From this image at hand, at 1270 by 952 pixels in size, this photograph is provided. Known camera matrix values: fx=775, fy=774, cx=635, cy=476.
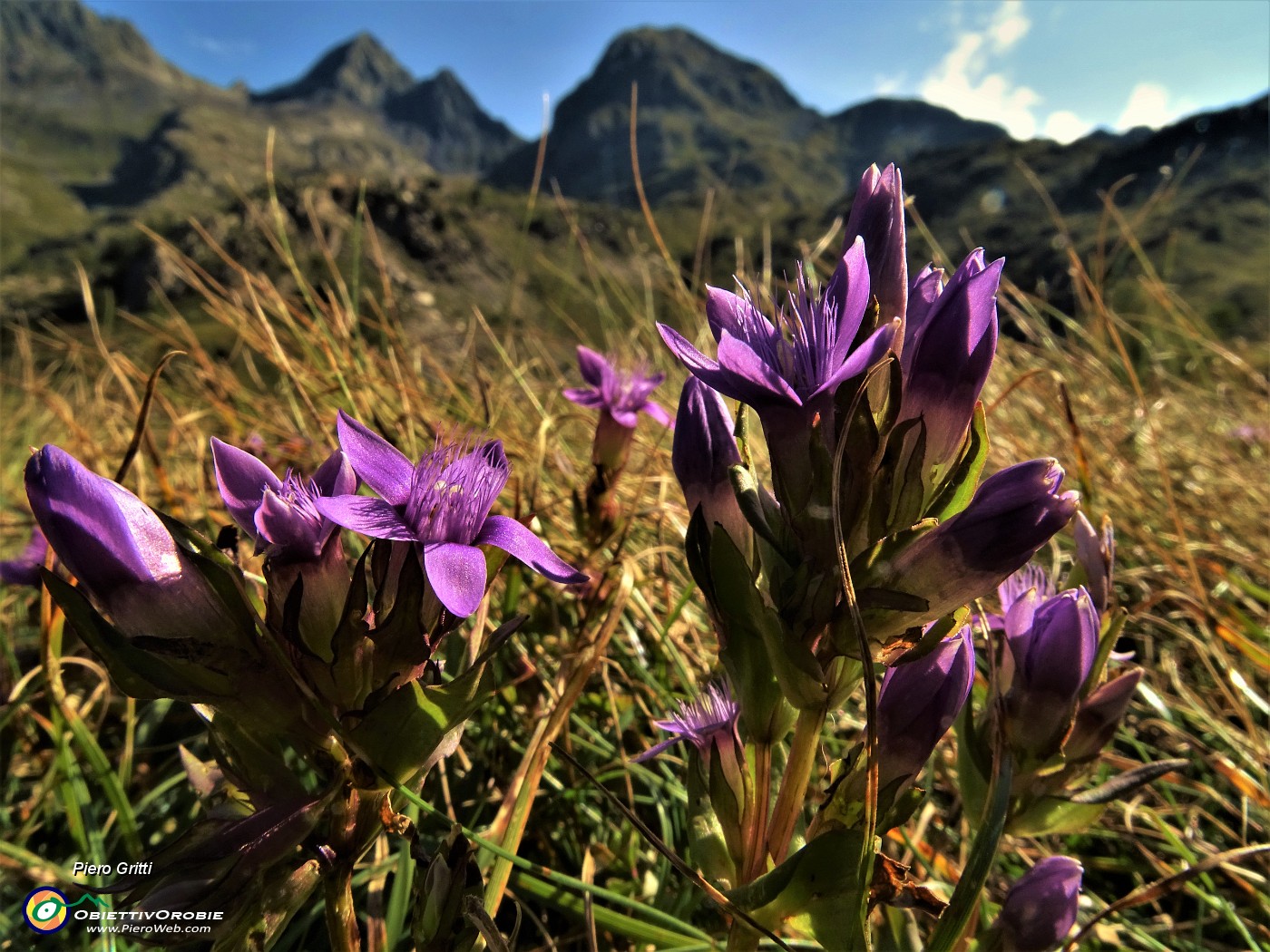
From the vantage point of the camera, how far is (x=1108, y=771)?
1891 millimetres

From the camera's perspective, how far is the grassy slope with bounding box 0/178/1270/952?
1557 mm

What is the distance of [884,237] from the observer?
0.90m

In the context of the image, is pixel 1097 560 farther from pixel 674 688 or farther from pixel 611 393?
pixel 611 393

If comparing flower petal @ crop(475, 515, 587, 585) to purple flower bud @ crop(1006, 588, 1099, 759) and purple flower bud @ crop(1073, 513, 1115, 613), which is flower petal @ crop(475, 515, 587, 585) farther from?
purple flower bud @ crop(1073, 513, 1115, 613)

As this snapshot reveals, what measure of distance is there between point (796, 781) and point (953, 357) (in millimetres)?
511

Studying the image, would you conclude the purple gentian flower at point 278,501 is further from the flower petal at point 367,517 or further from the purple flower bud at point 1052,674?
the purple flower bud at point 1052,674

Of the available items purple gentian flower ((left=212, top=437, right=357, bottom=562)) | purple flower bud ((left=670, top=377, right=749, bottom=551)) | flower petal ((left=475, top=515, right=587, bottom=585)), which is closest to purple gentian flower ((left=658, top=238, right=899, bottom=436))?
purple flower bud ((left=670, top=377, right=749, bottom=551))

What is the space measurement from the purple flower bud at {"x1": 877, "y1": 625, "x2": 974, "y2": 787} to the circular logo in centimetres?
130

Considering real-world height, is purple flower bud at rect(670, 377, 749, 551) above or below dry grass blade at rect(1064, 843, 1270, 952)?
above

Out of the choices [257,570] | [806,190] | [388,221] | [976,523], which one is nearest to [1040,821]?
[976,523]

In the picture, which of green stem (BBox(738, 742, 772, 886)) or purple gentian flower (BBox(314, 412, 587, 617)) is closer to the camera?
purple gentian flower (BBox(314, 412, 587, 617))

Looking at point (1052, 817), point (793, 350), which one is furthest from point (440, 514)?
point (1052, 817)

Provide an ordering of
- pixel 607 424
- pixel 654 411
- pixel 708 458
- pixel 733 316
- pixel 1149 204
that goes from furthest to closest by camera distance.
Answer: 1. pixel 1149 204
2. pixel 654 411
3. pixel 607 424
4. pixel 708 458
5. pixel 733 316

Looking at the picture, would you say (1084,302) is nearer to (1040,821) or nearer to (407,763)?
(1040,821)
